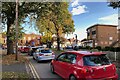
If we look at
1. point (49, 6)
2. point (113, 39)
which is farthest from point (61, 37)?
point (113, 39)

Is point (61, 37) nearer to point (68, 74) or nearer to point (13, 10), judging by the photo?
point (13, 10)

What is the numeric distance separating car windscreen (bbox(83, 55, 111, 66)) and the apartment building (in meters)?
66.8

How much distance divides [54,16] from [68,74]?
19.3 metres

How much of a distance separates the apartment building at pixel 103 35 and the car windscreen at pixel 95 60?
66.8m

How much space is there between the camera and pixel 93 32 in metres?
79.5

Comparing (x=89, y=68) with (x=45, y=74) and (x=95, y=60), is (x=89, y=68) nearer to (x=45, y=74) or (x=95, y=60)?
(x=95, y=60)

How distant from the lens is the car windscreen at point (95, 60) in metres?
7.94

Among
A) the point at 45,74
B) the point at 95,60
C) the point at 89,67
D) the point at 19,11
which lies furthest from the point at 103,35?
the point at 89,67

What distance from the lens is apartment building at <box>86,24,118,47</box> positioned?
75.4 meters

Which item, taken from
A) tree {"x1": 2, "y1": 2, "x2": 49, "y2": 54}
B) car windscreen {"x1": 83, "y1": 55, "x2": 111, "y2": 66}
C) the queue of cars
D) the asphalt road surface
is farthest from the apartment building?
car windscreen {"x1": 83, "y1": 55, "x2": 111, "y2": 66}

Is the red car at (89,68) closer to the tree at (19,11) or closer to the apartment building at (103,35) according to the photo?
the tree at (19,11)

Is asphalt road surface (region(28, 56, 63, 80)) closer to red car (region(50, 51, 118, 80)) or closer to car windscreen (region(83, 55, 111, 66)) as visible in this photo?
red car (region(50, 51, 118, 80))

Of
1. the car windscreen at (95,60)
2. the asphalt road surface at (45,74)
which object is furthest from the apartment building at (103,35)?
the car windscreen at (95,60)

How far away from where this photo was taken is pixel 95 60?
8141mm
